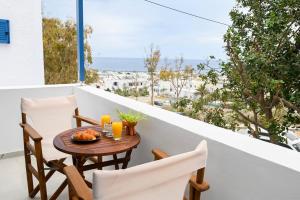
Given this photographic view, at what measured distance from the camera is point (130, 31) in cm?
971

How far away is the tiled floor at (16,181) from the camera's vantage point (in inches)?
106

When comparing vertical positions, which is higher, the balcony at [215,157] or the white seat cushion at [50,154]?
the balcony at [215,157]

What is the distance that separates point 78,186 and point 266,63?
4336 mm

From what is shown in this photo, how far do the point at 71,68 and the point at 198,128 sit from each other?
30.8ft

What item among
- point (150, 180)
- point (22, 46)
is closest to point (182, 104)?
point (22, 46)

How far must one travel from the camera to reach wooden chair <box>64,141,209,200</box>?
98 cm

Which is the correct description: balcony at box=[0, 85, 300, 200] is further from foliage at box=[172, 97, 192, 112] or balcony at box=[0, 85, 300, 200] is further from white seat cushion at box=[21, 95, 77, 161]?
foliage at box=[172, 97, 192, 112]

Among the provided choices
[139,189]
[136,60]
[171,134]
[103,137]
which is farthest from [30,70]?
[139,189]

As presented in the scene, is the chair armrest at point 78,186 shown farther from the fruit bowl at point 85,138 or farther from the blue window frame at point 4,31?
the blue window frame at point 4,31

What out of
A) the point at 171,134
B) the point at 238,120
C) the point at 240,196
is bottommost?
the point at 238,120

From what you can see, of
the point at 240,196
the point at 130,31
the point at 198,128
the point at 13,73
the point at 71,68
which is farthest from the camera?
the point at 71,68

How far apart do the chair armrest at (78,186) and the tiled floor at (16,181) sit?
1.35 m

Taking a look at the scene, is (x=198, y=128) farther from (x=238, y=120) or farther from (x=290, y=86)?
(x=238, y=120)

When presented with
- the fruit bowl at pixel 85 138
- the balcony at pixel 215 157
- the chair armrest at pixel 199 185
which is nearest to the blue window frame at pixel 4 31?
the balcony at pixel 215 157
